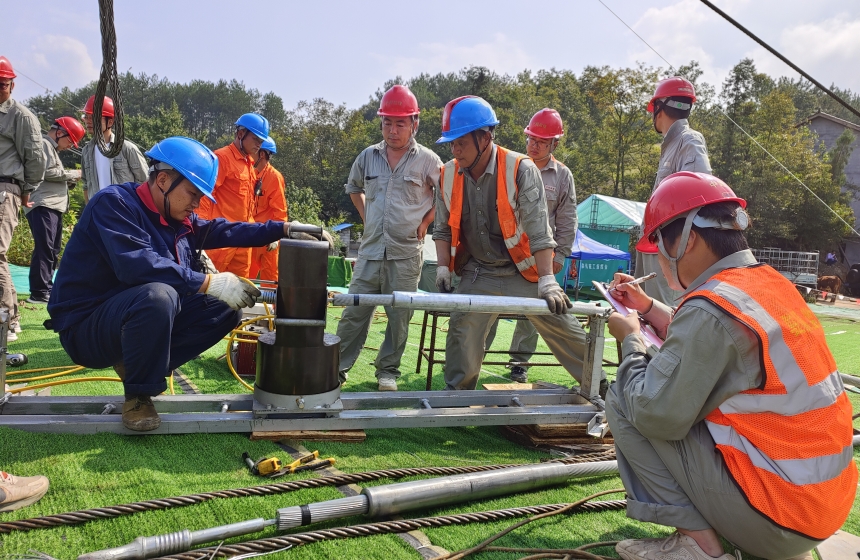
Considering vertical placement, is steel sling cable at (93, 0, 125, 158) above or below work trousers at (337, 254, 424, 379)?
above

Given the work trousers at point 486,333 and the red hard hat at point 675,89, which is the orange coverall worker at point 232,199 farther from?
the red hard hat at point 675,89

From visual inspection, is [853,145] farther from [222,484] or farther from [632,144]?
[222,484]

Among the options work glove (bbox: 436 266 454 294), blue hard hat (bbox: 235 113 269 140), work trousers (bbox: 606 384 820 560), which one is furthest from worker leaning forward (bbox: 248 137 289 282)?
work trousers (bbox: 606 384 820 560)

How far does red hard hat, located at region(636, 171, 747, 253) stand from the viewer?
6.53ft

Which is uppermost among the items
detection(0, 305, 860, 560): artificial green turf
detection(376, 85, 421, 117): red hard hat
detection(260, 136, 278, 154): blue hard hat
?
detection(376, 85, 421, 117): red hard hat

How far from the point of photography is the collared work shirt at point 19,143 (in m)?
4.66

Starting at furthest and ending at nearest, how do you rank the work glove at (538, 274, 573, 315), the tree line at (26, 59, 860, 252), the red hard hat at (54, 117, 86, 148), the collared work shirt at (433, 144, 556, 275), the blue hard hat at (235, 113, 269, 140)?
the tree line at (26, 59, 860, 252)
the red hard hat at (54, 117, 86, 148)
the blue hard hat at (235, 113, 269, 140)
the collared work shirt at (433, 144, 556, 275)
the work glove at (538, 274, 573, 315)

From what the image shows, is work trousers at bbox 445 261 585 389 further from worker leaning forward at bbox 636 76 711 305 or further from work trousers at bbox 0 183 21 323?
work trousers at bbox 0 183 21 323

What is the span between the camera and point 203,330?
2.99 metres

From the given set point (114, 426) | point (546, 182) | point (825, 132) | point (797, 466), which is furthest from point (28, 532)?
point (825, 132)

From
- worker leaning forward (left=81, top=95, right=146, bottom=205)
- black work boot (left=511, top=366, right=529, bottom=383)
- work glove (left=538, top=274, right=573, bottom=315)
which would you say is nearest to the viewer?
work glove (left=538, top=274, right=573, bottom=315)

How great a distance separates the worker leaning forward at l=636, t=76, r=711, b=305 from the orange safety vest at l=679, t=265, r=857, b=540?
2.30m

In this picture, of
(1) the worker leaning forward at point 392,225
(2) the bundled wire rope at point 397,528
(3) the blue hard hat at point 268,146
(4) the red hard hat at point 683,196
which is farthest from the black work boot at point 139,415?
(3) the blue hard hat at point 268,146

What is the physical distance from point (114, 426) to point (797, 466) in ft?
8.93
